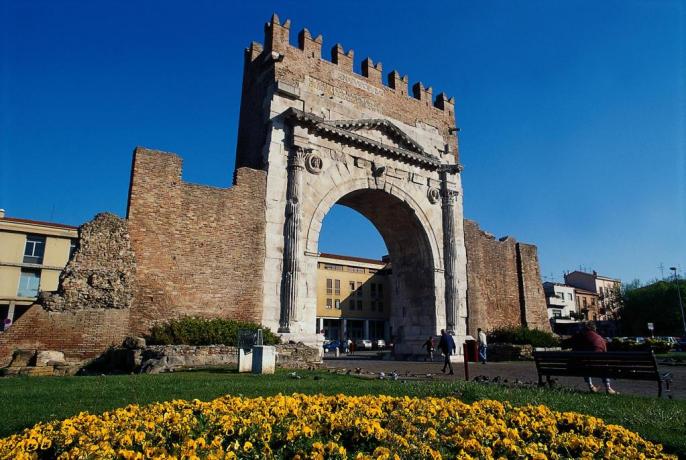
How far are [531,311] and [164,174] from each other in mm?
19127

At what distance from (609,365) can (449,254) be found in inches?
504

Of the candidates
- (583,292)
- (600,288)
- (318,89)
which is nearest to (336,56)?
(318,89)

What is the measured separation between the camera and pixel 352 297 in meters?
51.4

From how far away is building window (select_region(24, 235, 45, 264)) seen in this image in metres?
35.8

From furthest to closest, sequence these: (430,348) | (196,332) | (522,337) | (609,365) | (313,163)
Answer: (522,337)
(430,348)
(313,163)
(196,332)
(609,365)

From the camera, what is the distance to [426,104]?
72.9 feet

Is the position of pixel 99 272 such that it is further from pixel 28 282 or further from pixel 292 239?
pixel 28 282

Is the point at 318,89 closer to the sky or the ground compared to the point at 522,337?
closer to the sky

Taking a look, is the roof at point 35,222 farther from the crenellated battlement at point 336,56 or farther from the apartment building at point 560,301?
the apartment building at point 560,301

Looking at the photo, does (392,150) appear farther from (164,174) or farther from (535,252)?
(535,252)

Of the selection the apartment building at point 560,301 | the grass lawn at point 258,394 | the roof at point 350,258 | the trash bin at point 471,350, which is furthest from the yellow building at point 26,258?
the apartment building at point 560,301

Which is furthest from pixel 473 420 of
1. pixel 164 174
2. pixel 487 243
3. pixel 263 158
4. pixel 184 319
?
pixel 487 243

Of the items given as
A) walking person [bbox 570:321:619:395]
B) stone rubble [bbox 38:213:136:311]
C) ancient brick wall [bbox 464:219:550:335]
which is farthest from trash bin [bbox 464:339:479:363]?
Result: ancient brick wall [bbox 464:219:550:335]

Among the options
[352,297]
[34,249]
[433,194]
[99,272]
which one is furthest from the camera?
[352,297]
